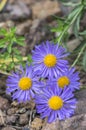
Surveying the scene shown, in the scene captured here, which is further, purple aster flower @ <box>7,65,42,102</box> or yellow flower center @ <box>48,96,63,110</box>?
purple aster flower @ <box>7,65,42,102</box>

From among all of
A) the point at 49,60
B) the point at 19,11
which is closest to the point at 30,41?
the point at 19,11

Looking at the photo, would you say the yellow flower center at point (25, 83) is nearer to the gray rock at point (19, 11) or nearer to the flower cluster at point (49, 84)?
the flower cluster at point (49, 84)

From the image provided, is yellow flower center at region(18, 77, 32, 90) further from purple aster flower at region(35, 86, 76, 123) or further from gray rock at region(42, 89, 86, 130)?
gray rock at region(42, 89, 86, 130)

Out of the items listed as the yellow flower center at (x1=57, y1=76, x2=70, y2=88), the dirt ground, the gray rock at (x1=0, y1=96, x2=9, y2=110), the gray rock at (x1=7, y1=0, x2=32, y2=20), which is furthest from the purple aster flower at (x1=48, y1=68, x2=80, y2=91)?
the gray rock at (x1=7, y1=0, x2=32, y2=20)

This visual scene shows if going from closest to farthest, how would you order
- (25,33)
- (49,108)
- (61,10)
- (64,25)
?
(49,108), (64,25), (25,33), (61,10)

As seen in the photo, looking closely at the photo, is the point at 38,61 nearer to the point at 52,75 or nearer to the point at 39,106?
the point at 52,75

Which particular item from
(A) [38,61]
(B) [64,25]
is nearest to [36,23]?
(B) [64,25]

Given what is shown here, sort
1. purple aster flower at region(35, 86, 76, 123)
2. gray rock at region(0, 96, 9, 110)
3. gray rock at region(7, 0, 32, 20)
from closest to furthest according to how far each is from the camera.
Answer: purple aster flower at region(35, 86, 76, 123), gray rock at region(0, 96, 9, 110), gray rock at region(7, 0, 32, 20)

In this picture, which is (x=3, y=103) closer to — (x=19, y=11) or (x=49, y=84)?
(x=49, y=84)
